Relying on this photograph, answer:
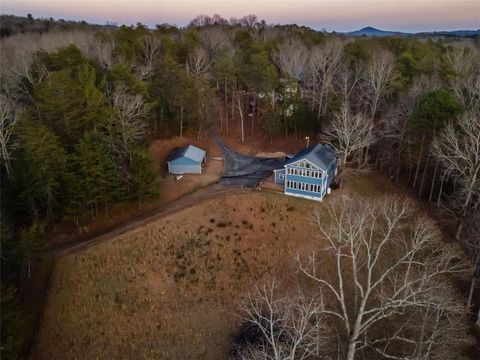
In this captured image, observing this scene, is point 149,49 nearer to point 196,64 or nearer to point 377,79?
A: point 196,64

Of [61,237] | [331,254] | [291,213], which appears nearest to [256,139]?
[291,213]

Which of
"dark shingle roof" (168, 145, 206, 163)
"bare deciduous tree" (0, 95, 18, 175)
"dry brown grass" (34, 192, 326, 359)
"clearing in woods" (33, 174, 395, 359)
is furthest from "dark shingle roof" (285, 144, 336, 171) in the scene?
"bare deciduous tree" (0, 95, 18, 175)

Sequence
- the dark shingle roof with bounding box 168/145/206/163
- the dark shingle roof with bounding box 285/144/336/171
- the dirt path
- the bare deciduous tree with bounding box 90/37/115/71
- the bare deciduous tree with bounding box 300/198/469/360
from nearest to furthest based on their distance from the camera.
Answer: the bare deciduous tree with bounding box 300/198/469/360 < the dirt path < the dark shingle roof with bounding box 285/144/336/171 < the dark shingle roof with bounding box 168/145/206/163 < the bare deciduous tree with bounding box 90/37/115/71

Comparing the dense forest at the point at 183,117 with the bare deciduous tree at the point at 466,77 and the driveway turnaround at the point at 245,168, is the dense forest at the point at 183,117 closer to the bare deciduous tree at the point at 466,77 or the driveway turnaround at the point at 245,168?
the bare deciduous tree at the point at 466,77

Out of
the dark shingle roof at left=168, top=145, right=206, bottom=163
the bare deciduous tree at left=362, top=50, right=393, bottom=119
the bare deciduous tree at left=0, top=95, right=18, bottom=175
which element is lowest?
the dark shingle roof at left=168, top=145, right=206, bottom=163

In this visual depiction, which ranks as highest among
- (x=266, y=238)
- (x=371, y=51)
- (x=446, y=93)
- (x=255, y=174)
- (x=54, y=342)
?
(x=371, y=51)

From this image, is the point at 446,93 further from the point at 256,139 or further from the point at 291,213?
the point at 256,139

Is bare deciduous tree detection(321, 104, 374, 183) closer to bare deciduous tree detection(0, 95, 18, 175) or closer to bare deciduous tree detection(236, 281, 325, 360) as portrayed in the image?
bare deciduous tree detection(236, 281, 325, 360)
